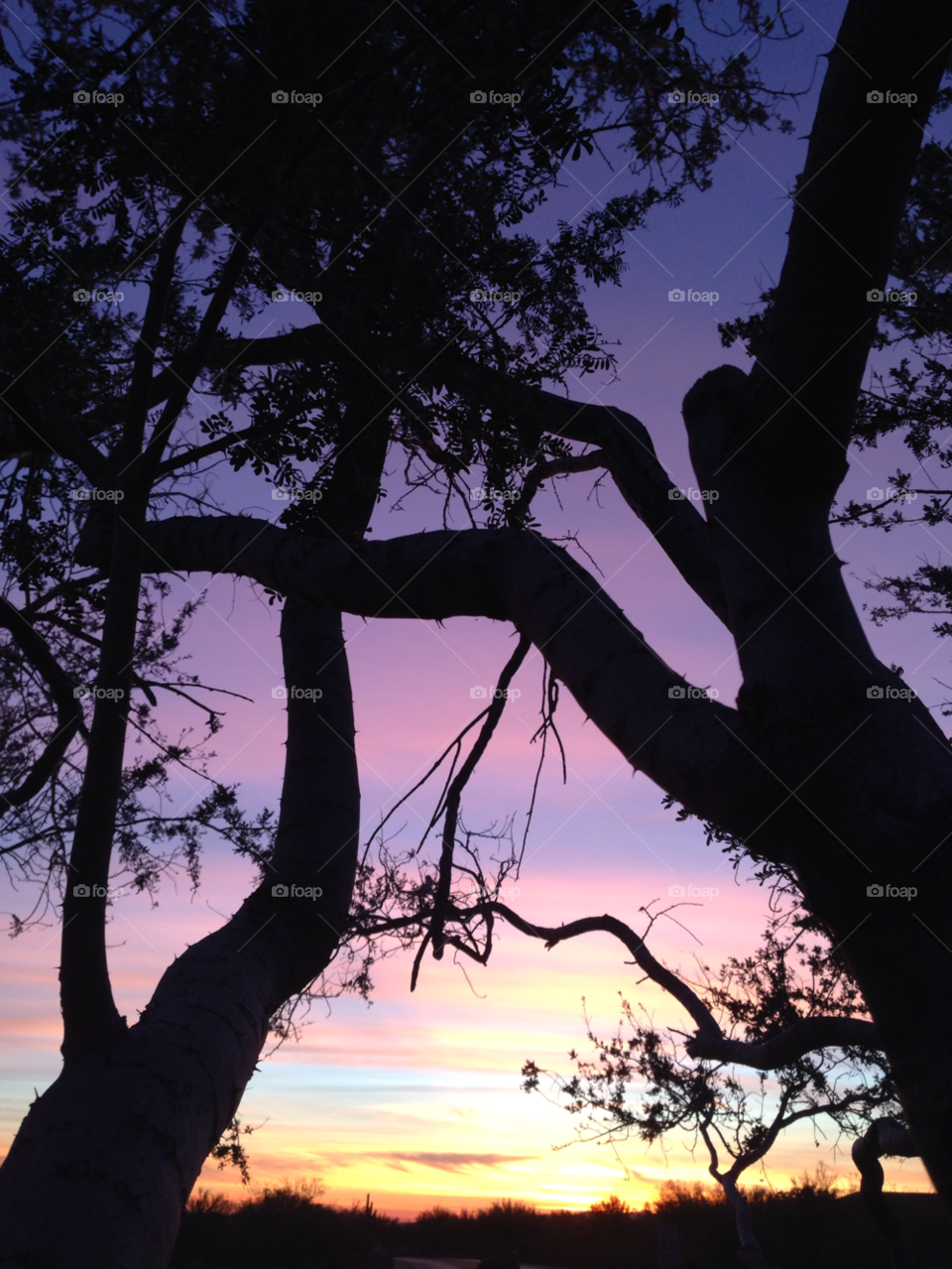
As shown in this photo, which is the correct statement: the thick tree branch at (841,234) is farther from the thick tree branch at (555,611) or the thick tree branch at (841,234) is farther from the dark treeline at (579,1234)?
the dark treeline at (579,1234)

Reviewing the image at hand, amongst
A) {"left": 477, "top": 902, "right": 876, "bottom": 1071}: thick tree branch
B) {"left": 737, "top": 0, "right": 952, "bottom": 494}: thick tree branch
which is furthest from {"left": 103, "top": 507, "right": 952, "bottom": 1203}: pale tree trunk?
{"left": 477, "top": 902, "right": 876, "bottom": 1071}: thick tree branch

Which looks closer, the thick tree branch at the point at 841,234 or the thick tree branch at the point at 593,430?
the thick tree branch at the point at 841,234

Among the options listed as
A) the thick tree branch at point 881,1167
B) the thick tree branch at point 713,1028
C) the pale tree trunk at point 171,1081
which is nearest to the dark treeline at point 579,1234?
the thick tree branch at point 881,1167

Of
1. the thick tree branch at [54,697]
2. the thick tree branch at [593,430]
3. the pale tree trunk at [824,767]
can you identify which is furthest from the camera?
the thick tree branch at [54,697]

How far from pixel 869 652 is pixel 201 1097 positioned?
2.01m

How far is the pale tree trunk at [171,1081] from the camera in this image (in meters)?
1.75

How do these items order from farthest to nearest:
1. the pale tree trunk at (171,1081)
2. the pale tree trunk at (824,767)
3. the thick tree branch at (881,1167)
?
1. the thick tree branch at (881,1167)
2. the pale tree trunk at (171,1081)
3. the pale tree trunk at (824,767)

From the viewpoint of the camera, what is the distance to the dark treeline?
1307 cm

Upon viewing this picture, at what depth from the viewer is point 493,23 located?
9.50 ft

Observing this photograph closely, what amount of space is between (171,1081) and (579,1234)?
16.7 m

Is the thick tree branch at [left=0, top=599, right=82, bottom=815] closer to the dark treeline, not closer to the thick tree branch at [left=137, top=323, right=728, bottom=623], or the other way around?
the thick tree branch at [left=137, top=323, right=728, bottom=623]

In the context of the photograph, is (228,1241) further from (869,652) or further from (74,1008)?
(869,652)

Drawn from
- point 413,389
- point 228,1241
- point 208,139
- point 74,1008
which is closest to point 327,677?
point 413,389

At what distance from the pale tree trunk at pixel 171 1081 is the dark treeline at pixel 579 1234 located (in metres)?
12.4
